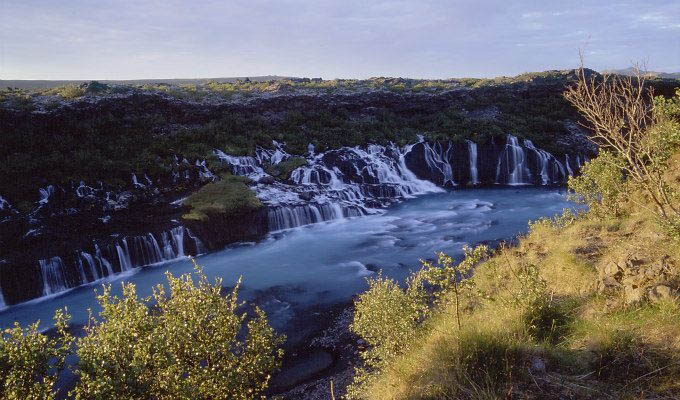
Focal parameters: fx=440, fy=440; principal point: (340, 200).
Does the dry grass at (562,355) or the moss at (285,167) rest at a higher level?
the moss at (285,167)

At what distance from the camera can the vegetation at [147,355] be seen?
6762 millimetres

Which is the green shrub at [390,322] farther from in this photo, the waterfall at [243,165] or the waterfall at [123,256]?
the waterfall at [243,165]

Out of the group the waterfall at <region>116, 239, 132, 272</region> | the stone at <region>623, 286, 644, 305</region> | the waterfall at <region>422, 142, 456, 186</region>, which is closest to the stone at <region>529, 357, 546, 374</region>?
the stone at <region>623, 286, 644, 305</region>

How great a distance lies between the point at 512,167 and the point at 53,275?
123 feet

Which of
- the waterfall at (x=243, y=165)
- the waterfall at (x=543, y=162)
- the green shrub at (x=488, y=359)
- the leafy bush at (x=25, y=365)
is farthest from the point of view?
the waterfall at (x=543, y=162)

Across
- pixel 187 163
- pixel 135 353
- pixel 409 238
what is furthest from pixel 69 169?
pixel 135 353

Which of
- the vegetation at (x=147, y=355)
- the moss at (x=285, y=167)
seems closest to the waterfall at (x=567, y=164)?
the moss at (x=285, y=167)

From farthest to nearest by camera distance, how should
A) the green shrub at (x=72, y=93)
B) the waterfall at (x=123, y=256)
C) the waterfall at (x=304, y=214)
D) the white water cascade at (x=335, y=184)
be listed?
the green shrub at (x=72, y=93) → the white water cascade at (x=335, y=184) → the waterfall at (x=304, y=214) → the waterfall at (x=123, y=256)

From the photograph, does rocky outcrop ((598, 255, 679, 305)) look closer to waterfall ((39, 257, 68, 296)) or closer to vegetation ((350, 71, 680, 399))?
vegetation ((350, 71, 680, 399))

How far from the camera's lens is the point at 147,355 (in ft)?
23.5

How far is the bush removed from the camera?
6895 millimetres

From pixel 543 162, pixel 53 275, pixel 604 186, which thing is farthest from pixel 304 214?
pixel 543 162

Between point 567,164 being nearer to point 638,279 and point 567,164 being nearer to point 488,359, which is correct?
point 638,279

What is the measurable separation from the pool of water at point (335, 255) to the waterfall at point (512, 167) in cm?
596
